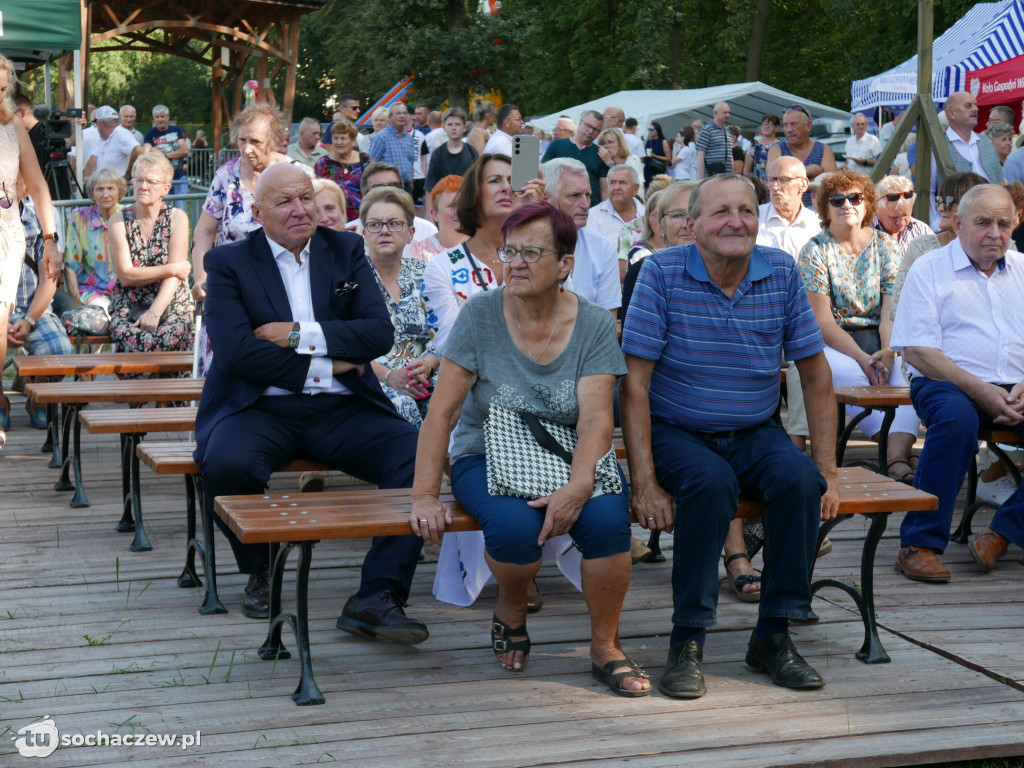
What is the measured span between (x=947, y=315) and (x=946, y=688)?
1991mm

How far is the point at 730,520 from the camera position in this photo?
3717 millimetres

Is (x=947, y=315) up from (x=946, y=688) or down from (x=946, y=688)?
up

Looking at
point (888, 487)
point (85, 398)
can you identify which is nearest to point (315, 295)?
point (85, 398)

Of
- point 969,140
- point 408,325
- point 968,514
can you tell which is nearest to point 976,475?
point 968,514

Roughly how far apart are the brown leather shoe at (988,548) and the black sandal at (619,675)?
1.93 m

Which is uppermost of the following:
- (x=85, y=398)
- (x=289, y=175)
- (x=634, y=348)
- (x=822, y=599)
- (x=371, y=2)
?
(x=371, y=2)

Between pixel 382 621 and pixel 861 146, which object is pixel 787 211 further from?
pixel 861 146

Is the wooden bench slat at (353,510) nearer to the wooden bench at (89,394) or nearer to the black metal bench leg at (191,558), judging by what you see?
the black metal bench leg at (191,558)

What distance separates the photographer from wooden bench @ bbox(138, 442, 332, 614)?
438cm

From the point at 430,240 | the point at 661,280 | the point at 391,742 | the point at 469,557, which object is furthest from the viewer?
the point at 430,240

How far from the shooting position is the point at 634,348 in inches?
154

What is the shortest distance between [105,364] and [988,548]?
4.20 meters

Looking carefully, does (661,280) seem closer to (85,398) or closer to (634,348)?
(634,348)

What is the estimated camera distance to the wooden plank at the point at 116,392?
18.1 feet
